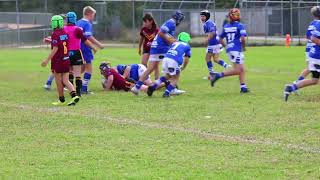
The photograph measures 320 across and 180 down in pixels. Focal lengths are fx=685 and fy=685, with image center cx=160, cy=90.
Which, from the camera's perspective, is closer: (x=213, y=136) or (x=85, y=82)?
(x=213, y=136)

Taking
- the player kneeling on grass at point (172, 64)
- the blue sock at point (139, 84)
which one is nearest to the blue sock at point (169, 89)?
the player kneeling on grass at point (172, 64)

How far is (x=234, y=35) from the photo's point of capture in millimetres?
14750

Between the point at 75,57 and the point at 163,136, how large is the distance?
5326 millimetres

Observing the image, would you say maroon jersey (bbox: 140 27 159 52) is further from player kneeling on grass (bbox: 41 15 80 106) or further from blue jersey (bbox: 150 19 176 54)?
player kneeling on grass (bbox: 41 15 80 106)

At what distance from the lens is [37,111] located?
38.7 ft

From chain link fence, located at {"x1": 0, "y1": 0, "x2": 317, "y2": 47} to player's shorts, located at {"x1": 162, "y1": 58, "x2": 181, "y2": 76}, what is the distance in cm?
3136

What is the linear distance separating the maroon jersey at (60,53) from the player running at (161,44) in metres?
2.11

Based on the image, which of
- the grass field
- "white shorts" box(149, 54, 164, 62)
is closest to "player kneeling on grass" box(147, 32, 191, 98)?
the grass field

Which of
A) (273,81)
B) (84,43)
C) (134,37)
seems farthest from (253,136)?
(134,37)

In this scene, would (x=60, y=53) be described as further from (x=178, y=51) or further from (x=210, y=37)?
(x=210, y=37)

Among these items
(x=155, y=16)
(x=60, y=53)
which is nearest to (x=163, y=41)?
(x=60, y=53)

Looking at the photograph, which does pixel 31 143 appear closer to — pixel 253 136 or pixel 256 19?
pixel 253 136

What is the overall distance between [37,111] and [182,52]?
3.49 metres

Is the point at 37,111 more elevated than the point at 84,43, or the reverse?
the point at 84,43
